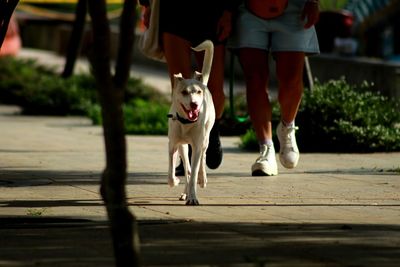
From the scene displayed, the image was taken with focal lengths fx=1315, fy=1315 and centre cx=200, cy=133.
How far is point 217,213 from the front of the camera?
8109 millimetres

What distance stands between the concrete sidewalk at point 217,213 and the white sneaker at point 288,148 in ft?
0.42

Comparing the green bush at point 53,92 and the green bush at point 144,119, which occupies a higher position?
the green bush at point 144,119

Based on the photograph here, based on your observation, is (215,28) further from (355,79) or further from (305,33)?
(355,79)

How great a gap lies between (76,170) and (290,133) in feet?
5.76

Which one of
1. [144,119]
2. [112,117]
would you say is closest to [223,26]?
[112,117]

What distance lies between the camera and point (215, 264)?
20.8ft

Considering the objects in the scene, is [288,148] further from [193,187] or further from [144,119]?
[144,119]

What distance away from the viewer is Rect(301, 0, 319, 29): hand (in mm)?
10227

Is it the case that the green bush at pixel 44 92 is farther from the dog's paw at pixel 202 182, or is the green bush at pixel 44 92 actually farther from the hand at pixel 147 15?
the dog's paw at pixel 202 182

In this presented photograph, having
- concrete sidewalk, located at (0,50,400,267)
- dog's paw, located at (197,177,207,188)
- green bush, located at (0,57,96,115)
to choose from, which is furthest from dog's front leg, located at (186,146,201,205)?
green bush, located at (0,57,96,115)

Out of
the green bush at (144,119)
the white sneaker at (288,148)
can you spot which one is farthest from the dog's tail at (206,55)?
the green bush at (144,119)

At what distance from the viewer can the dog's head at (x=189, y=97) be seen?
8562 mm

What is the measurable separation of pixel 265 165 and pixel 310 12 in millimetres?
1241

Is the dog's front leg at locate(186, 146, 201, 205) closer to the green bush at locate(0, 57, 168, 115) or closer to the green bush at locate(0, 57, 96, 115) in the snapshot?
the green bush at locate(0, 57, 168, 115)
